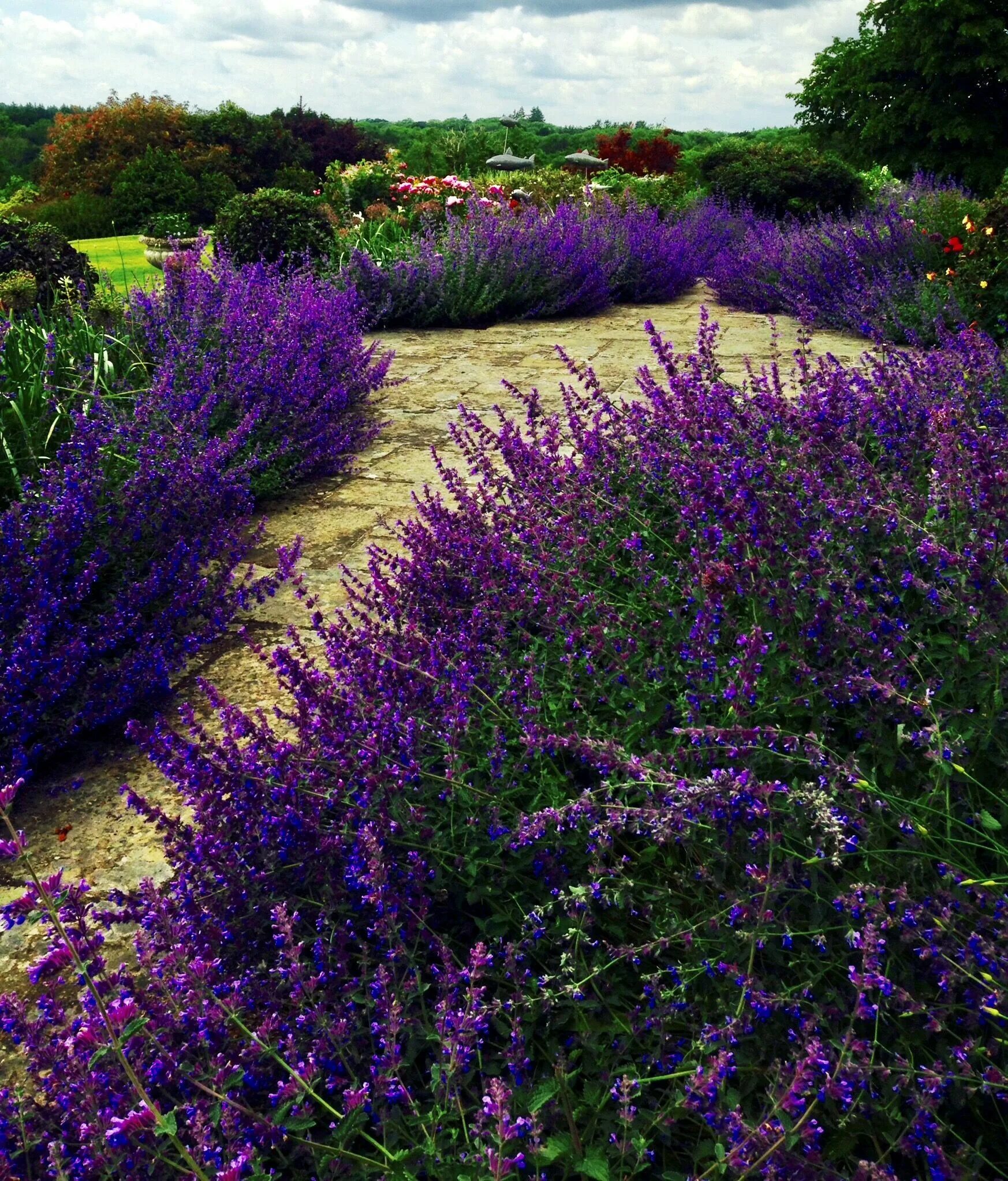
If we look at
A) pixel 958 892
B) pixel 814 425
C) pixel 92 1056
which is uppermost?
pixel 814 425

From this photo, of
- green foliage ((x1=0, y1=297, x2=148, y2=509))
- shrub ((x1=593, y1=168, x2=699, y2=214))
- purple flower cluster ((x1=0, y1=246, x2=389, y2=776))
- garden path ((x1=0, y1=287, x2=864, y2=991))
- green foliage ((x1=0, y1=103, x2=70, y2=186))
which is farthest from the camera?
green foliage ((x1=0, y1=103, x2=70, y2=186))

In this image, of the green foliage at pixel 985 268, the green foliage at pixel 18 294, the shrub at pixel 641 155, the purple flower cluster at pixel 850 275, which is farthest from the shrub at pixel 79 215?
the green foliage at pixel 985 268

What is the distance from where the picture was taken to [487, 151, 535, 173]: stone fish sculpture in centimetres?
1686

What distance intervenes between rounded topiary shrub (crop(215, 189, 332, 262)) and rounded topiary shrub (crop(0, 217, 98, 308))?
150cm

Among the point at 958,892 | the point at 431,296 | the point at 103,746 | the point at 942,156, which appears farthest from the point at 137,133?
the point at 958,892

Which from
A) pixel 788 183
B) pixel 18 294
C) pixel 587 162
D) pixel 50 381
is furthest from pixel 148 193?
pixel 50 381

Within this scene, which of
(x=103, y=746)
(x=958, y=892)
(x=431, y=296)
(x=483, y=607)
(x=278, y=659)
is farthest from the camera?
(x=431, y=296)

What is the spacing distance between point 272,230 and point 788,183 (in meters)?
7.65

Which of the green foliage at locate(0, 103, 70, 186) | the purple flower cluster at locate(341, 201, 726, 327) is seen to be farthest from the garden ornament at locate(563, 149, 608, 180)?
the green foliage at locate(0, 103, 70, 186)

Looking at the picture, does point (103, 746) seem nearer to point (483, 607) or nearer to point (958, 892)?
point (483, 607)

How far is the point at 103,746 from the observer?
2523mm

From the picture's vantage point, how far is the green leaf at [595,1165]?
1.19 meters

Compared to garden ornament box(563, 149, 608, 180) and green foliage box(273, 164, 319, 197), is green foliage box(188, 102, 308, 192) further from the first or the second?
garden ornament box(563, 149, 608, 180)

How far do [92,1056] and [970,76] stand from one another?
947 inches
